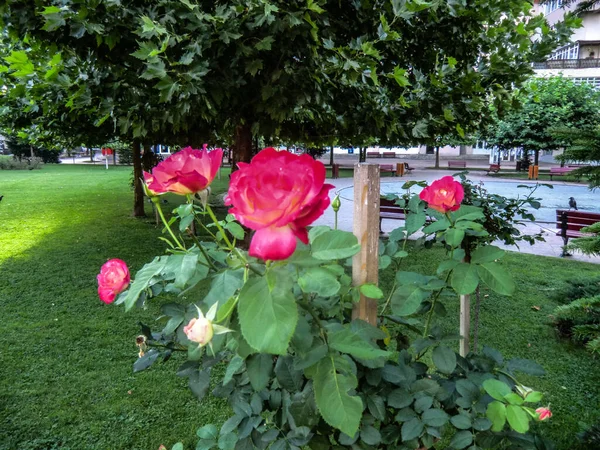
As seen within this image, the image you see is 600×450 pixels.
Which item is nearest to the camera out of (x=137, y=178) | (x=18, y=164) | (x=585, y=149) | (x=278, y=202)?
(x=278, y=202)

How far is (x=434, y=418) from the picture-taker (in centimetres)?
124

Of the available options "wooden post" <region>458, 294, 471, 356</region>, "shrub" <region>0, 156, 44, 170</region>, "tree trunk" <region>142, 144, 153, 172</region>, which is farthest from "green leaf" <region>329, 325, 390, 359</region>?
"shrub" <region>0, 156, 44, 170</region>

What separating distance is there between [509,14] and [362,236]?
5.60m

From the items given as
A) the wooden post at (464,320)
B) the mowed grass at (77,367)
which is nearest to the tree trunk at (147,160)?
the mowed grass at (77,367)

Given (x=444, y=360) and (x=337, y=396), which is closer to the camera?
(x=337, y=396)

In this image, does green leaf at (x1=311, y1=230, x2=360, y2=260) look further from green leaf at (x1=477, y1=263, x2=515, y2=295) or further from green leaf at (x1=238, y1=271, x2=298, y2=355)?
green leaf at (x1=477, y1=263, x2=515, y2=295)

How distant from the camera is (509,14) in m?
5.57

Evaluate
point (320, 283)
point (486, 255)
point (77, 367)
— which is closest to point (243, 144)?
point (77, 367)

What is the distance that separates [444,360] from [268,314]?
2.53 ft

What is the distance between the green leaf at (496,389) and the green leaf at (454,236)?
16.1 inches

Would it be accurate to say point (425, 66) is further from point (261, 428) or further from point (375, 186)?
point (261, 428)

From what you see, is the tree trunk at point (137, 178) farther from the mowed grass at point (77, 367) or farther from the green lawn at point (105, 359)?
the green lawn at point (105, 359)

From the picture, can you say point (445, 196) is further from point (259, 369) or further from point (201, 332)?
point (201, 332)

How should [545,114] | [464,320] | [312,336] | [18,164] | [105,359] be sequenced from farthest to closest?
[18,164] < [545,114] < [105,359] < [464,320] < [312,336]
